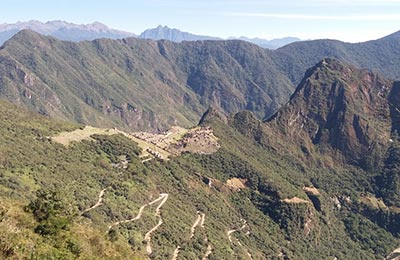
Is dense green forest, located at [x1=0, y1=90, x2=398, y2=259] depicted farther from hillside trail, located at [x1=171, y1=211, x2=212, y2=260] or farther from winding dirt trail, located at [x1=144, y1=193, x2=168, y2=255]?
winding dirt trail, located at [x1=144, y1=193, x2=168, y2=255]

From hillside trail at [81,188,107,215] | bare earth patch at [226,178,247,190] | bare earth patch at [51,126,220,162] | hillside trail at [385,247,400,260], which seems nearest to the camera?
hillside trail at [81,188,107,215]

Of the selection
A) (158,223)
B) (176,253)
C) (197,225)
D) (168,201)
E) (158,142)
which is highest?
(158,142)

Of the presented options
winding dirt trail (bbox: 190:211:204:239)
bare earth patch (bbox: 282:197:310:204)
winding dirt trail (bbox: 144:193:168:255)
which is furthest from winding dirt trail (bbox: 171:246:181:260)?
bare earth patch (bbox: 282:197:310:204)

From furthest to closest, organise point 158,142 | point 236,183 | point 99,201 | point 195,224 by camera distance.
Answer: point 158,142 → point 236,183 → point 195,224 → point 99,201

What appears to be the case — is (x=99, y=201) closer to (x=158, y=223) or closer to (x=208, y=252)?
(x=158, y=223)

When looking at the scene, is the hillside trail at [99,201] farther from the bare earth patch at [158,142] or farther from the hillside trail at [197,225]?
the bare earth patch at [158,142]

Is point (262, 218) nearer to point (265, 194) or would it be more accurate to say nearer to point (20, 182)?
point (265, 194)

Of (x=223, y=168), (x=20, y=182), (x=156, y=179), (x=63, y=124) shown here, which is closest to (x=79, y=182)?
(x=20, y=182)

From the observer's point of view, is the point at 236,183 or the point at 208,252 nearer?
the point at 208,252

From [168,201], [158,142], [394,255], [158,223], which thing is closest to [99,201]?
[158,223]

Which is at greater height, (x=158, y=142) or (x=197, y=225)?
(x=158, y=142)

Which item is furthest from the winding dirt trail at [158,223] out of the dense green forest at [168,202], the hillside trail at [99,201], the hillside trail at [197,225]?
the hillside trail at [99,201]
